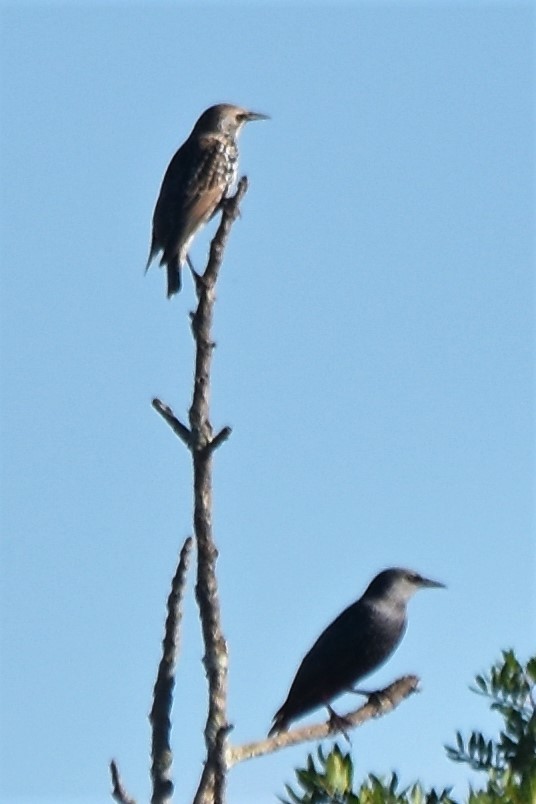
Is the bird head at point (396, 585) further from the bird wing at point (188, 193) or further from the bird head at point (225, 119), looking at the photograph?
the bird head at point (225, 119)

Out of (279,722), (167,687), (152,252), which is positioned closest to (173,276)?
(152,252)

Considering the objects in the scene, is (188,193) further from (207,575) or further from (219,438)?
(207,575)

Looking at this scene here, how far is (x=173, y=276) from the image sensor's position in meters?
9.48

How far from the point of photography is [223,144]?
1099cm

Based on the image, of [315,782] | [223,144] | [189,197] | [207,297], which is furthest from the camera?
[223,144]

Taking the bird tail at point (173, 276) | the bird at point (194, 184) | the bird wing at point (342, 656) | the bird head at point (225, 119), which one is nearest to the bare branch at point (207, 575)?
the bird wing at point (342, 656)

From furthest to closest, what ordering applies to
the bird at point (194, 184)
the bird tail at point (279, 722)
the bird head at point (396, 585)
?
the bird at point (194, 184)
the bird head at point (396, 585)
the bird tail at point (279, 722)

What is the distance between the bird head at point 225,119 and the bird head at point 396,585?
138 inches

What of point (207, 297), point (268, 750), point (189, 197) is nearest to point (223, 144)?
point (189, 197)

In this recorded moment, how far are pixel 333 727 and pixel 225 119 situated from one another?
Result: 20.2ft

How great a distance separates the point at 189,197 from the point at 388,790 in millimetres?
5782

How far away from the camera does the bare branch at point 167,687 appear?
16.2 ft

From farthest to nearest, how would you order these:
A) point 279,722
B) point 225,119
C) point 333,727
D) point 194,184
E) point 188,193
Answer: point 225,119, point 194,184, point 188,193, point 279,722, point 333,727

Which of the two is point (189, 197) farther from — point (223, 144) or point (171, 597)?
point (171, 597)
